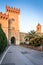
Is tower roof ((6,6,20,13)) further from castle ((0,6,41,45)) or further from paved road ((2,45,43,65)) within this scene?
paved road ((2,45,43,65))

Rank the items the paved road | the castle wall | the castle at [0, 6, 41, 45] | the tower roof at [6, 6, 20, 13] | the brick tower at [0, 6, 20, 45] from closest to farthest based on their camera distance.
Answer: the paved road < the castle wall < the brick tower at [0, 6, 20, 45] < the castle at [0, 6, 41, 45] < the tower roof at [6, 6, 20, 13]

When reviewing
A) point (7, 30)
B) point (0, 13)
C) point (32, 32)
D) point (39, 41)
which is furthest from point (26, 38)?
point (39, 41)

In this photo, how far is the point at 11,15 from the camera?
194ft

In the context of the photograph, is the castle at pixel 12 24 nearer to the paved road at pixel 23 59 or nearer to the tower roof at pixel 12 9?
the tower roof at pixel 12 9

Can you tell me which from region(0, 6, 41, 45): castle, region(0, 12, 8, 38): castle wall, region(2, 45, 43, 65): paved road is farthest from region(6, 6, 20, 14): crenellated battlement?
region(2, 45, 43, 65): paved road

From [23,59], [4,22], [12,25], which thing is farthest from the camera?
[12,25]

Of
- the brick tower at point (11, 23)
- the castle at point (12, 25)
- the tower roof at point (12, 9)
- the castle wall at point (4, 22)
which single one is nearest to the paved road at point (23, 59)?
the castle wall at point (4, 22)

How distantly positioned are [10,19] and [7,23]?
120 inches

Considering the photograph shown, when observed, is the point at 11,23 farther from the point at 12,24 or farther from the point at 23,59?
the point at 23,59

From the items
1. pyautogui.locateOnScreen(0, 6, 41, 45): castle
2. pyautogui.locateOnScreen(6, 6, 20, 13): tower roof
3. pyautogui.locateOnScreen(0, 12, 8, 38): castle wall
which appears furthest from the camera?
pyautogui.locateOnScreen(6, 6, 20, 13): tower roof

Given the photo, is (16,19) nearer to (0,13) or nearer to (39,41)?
(0,13)

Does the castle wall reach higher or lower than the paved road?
higher

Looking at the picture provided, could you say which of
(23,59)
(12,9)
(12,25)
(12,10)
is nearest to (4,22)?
(12,25)

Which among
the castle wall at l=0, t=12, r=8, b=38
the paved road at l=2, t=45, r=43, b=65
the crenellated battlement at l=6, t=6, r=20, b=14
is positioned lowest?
the paved road at l=2, t=45, r=43, b=65
